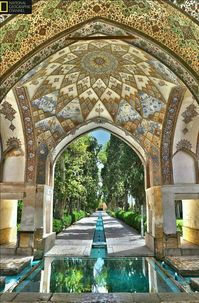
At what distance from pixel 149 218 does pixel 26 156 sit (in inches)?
216

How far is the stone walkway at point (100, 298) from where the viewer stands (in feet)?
15.7

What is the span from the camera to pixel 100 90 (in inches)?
410

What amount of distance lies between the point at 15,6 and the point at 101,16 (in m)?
1.72

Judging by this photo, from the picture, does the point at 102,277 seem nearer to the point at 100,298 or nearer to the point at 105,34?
the point at 100,298

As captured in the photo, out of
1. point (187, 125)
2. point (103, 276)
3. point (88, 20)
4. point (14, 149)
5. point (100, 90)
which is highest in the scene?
point (100, 90)

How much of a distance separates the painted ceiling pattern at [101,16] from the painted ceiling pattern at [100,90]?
7.55ft

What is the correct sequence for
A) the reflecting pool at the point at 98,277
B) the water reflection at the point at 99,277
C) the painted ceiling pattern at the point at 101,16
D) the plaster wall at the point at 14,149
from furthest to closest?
the plaster wall at the point at 14,149 < the reflecting pool at the point at 98,277 < the water reflection at the point at 99,277 < the painted ceiling pattern at the point at 101,16

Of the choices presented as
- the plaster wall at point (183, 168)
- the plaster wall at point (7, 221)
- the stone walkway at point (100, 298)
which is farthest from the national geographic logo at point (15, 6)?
the plaster wall at point (7, 221)

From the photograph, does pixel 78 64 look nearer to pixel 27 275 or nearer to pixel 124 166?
pixel 27 275

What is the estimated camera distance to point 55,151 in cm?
1176

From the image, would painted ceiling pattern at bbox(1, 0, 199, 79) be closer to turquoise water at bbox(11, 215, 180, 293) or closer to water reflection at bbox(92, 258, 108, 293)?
turquoise water at bbox(11, 215, 180, 293)

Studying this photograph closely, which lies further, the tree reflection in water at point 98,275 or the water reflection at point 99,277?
the tree reflection in water at point 98,275

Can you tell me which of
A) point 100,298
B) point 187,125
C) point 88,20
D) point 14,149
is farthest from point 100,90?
point 100,298

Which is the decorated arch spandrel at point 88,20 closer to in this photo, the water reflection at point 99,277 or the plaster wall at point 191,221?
the water reflection at point 99,277
